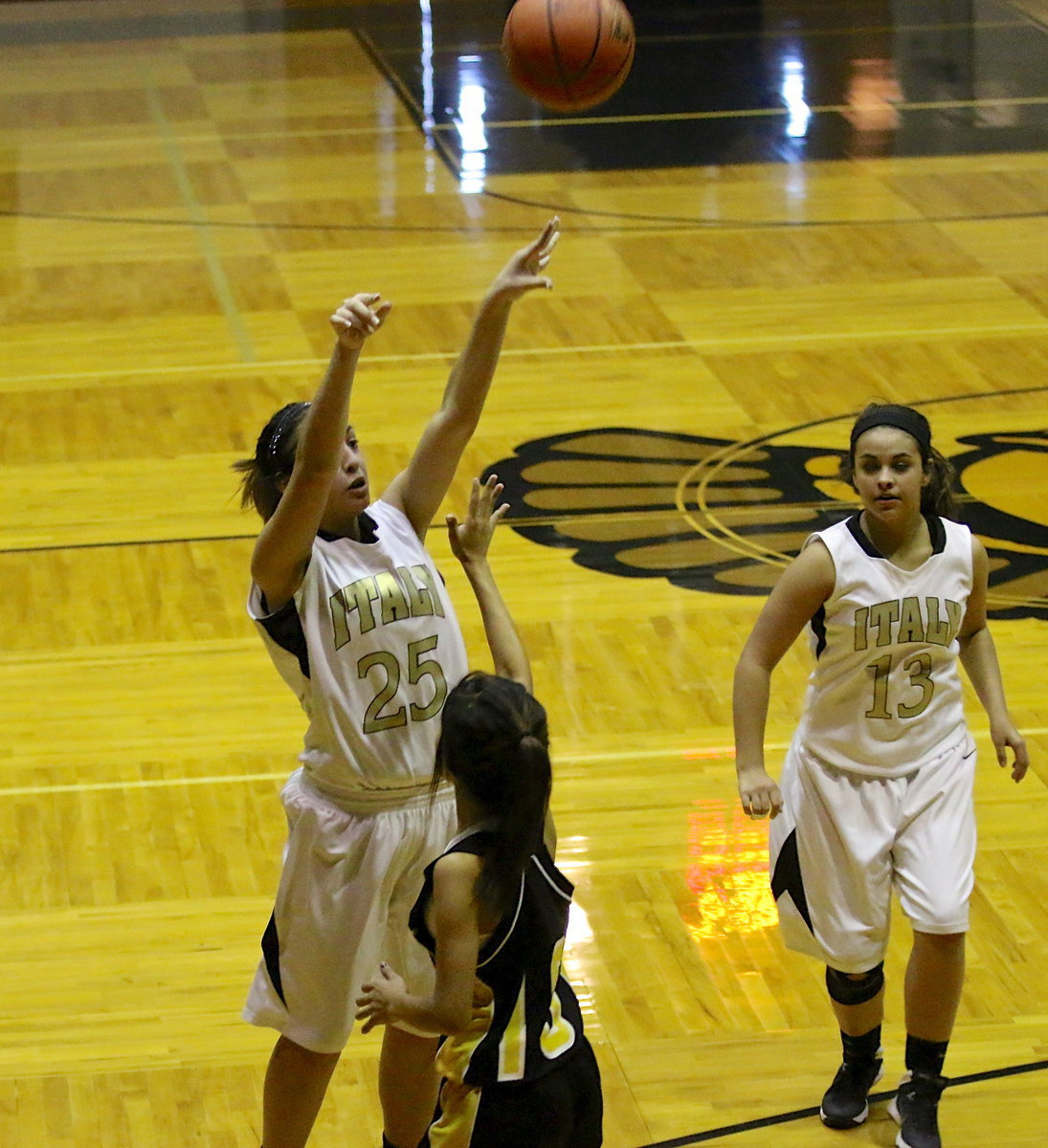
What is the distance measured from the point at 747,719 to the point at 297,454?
40.3 inches

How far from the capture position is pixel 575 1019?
9.96 feet

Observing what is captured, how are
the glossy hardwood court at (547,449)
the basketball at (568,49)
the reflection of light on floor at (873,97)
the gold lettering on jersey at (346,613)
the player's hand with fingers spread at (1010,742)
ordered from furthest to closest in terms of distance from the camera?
the reflection of light on floor at (873,97)
the basketball at (568,49)
the glossy hardwood court at (547,449)
the player's hand with fingers spread at (1010,742)
the gold lettering on jersey at (346,613)

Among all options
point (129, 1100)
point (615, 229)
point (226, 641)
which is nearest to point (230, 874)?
point (129, 1100)

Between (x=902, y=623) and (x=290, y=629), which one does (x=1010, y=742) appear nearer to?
(x=902, y=623)

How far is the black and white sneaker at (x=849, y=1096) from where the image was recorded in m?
3.83

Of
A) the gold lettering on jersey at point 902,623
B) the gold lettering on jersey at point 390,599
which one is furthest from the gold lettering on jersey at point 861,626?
the gold lettering on jersey at point 390,599

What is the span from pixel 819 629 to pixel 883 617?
13 centimetres

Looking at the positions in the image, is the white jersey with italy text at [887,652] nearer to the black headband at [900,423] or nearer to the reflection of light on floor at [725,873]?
the black headband at [900,423]

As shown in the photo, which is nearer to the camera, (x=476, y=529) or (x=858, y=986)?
(x=476, y=529)

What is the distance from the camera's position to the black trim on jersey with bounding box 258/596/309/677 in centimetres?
330

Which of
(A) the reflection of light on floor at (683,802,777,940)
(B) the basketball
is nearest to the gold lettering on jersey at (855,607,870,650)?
(A) the reflection of light on floor at (683,802,777,940)

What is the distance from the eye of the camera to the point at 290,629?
3.30m

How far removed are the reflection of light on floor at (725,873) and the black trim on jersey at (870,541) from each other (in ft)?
4.14

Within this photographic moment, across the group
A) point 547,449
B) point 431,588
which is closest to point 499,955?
point 431,588
